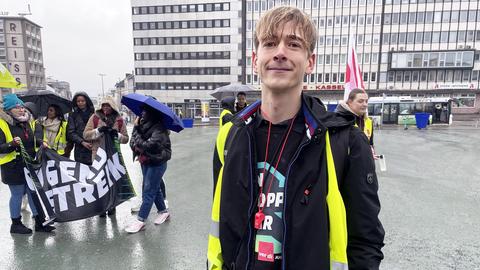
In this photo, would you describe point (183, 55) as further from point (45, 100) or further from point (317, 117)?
point (317, 117)

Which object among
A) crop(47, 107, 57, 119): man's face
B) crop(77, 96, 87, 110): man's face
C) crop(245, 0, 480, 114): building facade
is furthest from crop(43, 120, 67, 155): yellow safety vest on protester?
crop(245, 0, 480, 114): building facade

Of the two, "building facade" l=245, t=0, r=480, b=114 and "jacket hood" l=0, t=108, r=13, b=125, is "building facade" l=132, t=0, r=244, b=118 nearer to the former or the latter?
"building facade" l=245, t=0, r=480, b=114

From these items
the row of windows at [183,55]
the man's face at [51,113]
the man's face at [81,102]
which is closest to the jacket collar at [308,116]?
the man's face at [81,102]

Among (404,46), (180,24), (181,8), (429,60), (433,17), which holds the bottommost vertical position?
(429,60)

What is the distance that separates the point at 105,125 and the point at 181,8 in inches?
2021

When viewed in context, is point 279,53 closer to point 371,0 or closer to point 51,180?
point 51,180

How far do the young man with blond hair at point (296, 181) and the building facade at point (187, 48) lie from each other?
47.5 metres

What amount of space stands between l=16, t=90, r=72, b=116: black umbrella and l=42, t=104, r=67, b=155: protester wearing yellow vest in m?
0.17

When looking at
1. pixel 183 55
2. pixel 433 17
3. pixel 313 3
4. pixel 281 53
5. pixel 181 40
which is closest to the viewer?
pixel 281 53

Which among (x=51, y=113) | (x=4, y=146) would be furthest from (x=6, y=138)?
(x=51, y=113)

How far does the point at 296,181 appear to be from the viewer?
4.52 ft

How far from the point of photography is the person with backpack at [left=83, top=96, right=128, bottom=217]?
4.67 m

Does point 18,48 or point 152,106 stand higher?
point 18,48

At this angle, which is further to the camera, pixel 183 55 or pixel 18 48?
pixel 18 48
